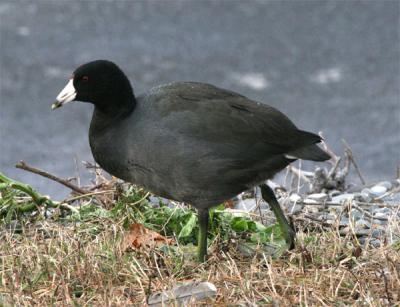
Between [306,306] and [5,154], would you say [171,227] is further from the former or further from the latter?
[5,154]

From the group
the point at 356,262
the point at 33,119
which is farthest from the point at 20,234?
the point at 33,119

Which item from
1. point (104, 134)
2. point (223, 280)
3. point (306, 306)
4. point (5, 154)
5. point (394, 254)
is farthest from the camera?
point (5, 154)

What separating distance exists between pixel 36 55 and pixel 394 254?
6912 millimetres

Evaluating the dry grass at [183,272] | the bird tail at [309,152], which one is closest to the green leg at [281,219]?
the dry grass at [183,272]

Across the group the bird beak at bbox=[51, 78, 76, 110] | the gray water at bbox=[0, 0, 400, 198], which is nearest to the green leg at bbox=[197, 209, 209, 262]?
the bird beak at bbox=[51, 78, 76, 110]

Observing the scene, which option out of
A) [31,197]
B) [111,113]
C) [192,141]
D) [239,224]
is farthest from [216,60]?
[192,141]

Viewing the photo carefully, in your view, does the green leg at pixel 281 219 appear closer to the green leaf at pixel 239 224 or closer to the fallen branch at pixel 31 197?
the green leaf at pixel 239 224

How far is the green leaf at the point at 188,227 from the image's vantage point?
17.8 ft

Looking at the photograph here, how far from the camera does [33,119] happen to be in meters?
9.84

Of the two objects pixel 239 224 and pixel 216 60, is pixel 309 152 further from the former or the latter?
pixel 216 60

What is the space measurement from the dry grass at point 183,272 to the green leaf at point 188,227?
0.23m

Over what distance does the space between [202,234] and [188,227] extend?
428 mm

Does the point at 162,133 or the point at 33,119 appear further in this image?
the point at 33,119

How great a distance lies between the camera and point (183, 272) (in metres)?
4.83
